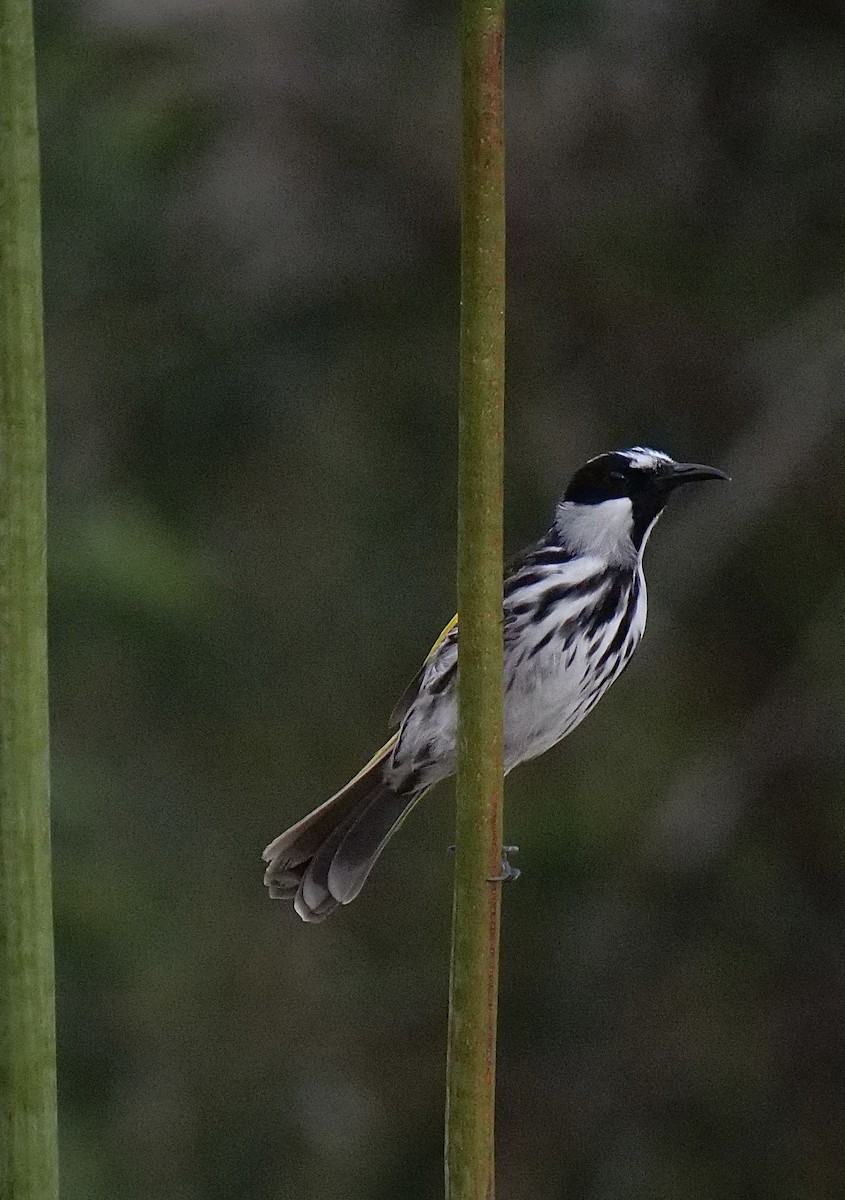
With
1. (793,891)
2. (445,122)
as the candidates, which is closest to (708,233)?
(445,122)

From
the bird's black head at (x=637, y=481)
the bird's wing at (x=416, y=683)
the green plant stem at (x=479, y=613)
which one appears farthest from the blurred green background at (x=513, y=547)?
the green plant stem at (x=479, y=613)

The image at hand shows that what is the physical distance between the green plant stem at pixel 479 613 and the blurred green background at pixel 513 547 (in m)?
Answer: 3.07

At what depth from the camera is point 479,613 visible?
1.06 meters

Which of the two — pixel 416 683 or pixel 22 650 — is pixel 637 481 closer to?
pixel 416 683

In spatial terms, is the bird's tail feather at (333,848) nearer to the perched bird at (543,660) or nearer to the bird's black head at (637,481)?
the perched bird at (543,660)

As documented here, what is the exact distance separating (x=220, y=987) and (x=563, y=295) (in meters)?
1.93

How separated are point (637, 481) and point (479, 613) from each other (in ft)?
3.70

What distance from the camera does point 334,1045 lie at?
4684mm

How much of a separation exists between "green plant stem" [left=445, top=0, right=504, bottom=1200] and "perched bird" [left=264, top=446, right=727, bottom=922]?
4.00 feet

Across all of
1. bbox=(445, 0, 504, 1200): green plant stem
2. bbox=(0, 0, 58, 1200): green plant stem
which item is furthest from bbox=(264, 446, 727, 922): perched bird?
bbox=(0, 0, 58, 1200): green plant stem

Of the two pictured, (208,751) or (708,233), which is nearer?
(708,233)

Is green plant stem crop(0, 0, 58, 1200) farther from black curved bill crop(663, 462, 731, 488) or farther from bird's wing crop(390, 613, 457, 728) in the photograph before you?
bird's wing crop(390, 613, 457, 728)

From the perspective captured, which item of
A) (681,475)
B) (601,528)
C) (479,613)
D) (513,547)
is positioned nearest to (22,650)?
(479,613)

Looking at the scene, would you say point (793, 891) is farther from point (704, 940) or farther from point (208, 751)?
point (208, 751)
